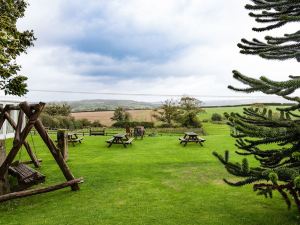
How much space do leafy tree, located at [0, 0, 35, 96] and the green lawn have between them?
21.6ft

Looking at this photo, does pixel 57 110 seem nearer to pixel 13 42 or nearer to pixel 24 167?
pixel 13 42

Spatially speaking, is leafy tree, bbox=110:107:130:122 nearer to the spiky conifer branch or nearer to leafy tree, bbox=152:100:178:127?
leafy tree, bbox=152:100:178:127

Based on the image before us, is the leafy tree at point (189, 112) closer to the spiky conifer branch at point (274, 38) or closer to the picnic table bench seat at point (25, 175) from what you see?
the picnic table bench seat at point (25, 175)

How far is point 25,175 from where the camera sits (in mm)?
11266

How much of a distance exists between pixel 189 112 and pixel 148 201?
3485 cm

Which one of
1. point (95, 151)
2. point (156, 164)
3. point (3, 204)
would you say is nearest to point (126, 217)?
point (3, 204)

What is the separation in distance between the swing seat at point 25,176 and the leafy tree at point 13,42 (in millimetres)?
7473

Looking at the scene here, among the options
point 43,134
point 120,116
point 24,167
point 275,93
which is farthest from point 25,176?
point 120,116

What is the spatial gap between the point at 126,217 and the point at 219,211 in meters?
2.61

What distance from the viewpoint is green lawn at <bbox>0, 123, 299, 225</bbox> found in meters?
8.69

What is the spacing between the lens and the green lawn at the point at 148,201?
869 centimetres

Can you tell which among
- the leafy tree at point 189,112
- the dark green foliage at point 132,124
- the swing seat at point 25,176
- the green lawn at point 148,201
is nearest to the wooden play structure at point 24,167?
the swing seat at point 25,176

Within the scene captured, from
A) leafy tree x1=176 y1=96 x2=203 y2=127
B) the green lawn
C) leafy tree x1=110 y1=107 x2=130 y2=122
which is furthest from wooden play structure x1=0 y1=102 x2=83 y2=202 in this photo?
leafy tree x1=110 y1=107 x2=130 y2=122

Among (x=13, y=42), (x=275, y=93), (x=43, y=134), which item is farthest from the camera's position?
(x=13, y=42)
